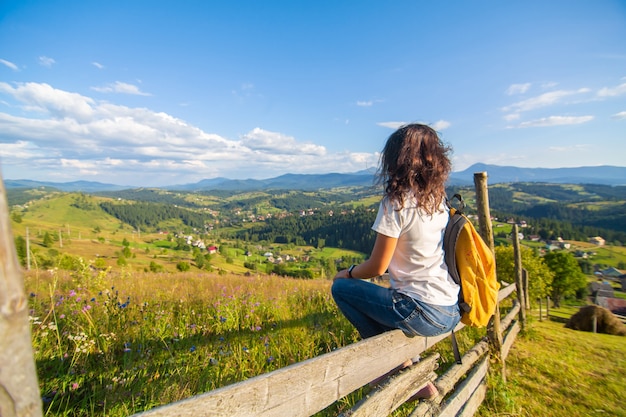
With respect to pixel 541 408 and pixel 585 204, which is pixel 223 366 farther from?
pixel 585 204

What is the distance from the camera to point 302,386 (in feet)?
4.89

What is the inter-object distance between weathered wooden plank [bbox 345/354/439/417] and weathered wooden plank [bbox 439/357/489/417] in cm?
33

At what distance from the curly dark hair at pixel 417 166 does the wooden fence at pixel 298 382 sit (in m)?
1.02

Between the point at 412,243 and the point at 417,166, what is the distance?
571mm

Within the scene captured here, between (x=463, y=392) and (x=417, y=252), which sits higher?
(x=417, y=252)

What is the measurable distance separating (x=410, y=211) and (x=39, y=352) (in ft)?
11.2

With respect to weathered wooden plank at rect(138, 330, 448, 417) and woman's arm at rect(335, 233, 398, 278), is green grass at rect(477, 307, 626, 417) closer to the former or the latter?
weathered wooden plank at rect(138, 330, 448, 417)

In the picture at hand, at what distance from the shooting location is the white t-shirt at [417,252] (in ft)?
7.25

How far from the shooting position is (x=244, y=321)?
4.46 metres

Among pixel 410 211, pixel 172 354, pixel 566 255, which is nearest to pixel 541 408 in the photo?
pixel 410 211

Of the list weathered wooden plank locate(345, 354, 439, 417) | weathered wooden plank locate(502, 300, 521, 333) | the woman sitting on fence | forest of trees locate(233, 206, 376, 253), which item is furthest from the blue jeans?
forest of trees locate(233, 206, 376, 253)

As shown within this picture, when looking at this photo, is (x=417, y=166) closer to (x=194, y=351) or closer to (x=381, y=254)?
(x=381, y=254)

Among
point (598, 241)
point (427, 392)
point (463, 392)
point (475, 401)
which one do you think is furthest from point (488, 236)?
point (598, 241)

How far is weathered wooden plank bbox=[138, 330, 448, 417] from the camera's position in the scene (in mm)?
1132
